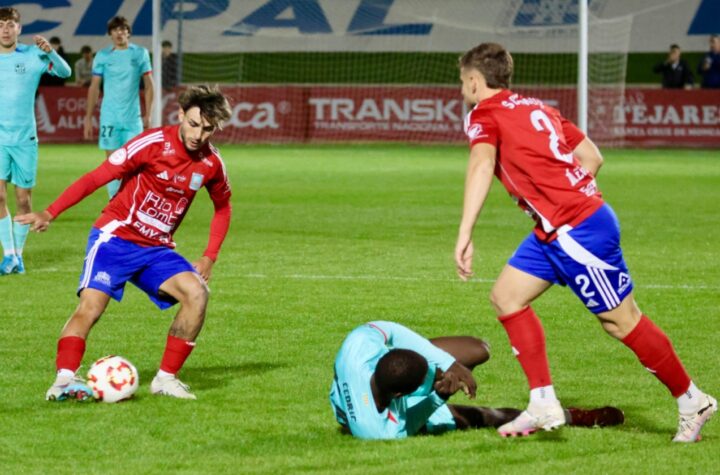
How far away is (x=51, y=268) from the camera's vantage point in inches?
503

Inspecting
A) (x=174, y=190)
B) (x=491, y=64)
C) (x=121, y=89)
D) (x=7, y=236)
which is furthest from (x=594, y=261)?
(x=121, y=89)

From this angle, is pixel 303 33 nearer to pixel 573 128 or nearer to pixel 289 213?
pixel 289 213

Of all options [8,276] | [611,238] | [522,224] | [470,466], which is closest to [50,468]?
[470,466]

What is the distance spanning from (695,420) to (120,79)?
12200mm

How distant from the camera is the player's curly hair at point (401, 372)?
6.00m

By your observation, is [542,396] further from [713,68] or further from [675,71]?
[675,71]

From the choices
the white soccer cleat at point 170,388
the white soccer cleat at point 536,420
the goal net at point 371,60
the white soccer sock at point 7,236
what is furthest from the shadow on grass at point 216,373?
the goal net at point 371,60

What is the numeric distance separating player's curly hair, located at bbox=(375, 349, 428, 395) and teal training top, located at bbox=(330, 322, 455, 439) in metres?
0.14

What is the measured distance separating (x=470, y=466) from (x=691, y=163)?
828 inches

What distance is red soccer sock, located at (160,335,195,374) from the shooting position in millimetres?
7344

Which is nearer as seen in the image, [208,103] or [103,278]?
[208,103]

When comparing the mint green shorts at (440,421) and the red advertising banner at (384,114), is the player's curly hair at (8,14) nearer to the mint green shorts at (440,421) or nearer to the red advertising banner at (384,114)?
the mint green shorts at (440,421)

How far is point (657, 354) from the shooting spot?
6.19 m

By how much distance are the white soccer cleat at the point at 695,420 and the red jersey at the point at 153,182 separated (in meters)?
2.87
